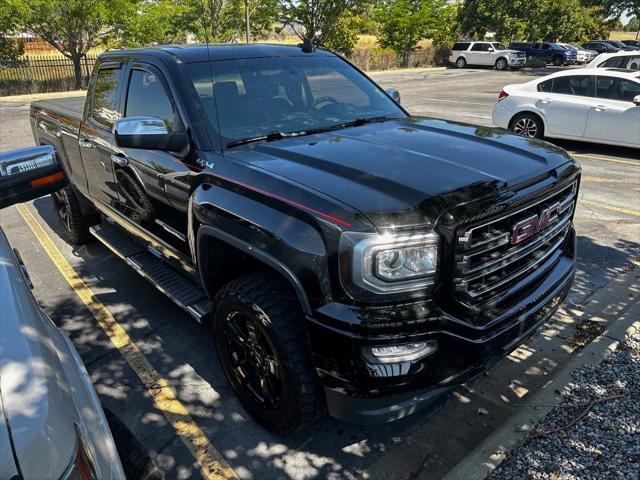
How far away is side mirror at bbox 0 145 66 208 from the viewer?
2.11 metres

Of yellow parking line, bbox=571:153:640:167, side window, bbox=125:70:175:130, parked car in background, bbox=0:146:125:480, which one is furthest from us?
yellow parking line, bbox=571:153:640:167

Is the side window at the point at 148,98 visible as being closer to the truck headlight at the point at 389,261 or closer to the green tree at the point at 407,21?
the truck headlight at the point at 389,261

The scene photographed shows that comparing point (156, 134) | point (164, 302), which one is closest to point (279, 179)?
point (156, 134)

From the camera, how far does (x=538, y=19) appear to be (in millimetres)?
43031

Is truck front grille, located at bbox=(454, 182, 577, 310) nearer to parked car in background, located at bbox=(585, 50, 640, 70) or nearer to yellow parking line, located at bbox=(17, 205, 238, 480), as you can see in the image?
yellow parking line, located at bbox=(17, 205, 238, 480)

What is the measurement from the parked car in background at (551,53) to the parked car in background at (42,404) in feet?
133

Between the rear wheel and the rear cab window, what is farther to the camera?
the rear wheel

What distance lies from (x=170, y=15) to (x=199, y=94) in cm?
2462

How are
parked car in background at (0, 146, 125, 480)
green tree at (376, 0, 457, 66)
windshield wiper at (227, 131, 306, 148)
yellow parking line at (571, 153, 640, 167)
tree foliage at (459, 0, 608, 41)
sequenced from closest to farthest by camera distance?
parked car in background at (0, 146, 125, 480) < windshield wiper at (227, 131, 306, 148) < yellow parking line at (571, 153, 640, 167) < green tree at (376, 0, 457, 66) < tree foliage at (459, 0, 608, 41)

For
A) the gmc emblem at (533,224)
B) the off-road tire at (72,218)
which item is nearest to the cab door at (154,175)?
the off-road tire at (72,218)

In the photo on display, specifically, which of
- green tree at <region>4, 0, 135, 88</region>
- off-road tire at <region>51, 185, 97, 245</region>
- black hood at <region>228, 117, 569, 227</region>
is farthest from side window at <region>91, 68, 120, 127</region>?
green tree at <region>4, 0, 135, 88</region>

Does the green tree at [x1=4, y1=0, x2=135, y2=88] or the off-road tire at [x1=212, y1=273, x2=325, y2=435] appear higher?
the green tree at [x1=4, y1=0, x2=135, y2=88]

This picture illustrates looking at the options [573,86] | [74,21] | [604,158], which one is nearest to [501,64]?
[74,21]

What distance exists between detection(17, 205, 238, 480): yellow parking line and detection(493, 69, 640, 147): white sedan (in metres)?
7.58
